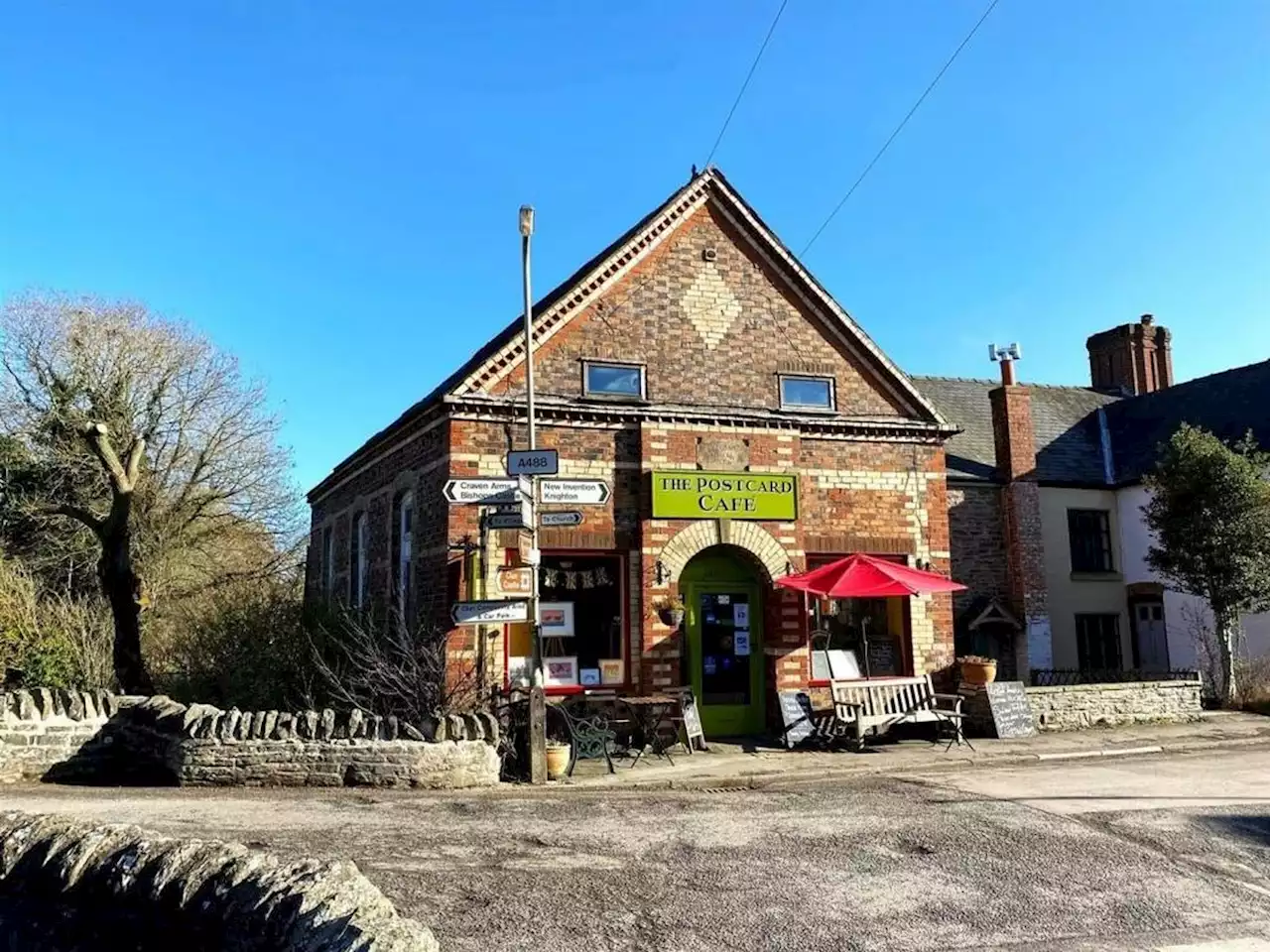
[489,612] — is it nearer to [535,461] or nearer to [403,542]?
[535,461]

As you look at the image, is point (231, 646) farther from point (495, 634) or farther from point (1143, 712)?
point (1143, 712)

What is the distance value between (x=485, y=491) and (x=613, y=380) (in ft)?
15.1

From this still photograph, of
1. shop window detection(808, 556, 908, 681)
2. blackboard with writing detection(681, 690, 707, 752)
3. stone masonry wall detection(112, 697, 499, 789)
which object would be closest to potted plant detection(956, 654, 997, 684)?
shop window detection(808, 556, 908, 681)

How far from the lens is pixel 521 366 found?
14.6 meters

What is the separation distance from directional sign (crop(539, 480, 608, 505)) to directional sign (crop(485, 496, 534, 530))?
1.15ft

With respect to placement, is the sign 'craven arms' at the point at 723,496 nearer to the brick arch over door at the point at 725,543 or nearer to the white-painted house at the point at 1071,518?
the brick arch over door at the point at 725,543

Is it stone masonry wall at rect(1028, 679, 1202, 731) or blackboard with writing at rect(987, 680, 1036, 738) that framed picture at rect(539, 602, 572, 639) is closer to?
blackboard with writing at rect(987, 680, 1036, 738)

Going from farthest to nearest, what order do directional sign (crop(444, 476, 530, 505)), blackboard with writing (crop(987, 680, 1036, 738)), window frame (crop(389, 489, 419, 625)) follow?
window frame (crop(389, 489, 419, 625)) < blackboard with writing (crop(987, 680, 1036, 738)) < directional sign (crop(444, 476, 530, 505))

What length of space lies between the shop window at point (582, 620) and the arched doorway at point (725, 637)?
1.11 meters

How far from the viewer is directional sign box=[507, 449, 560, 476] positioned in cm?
1141

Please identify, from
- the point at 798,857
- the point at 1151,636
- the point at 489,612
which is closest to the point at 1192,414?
the point at 1151,636

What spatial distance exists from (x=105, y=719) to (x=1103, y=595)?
21598 millimetres

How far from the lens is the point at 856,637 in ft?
52.5

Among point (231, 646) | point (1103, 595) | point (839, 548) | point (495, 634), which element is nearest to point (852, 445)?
point (839, 548)
